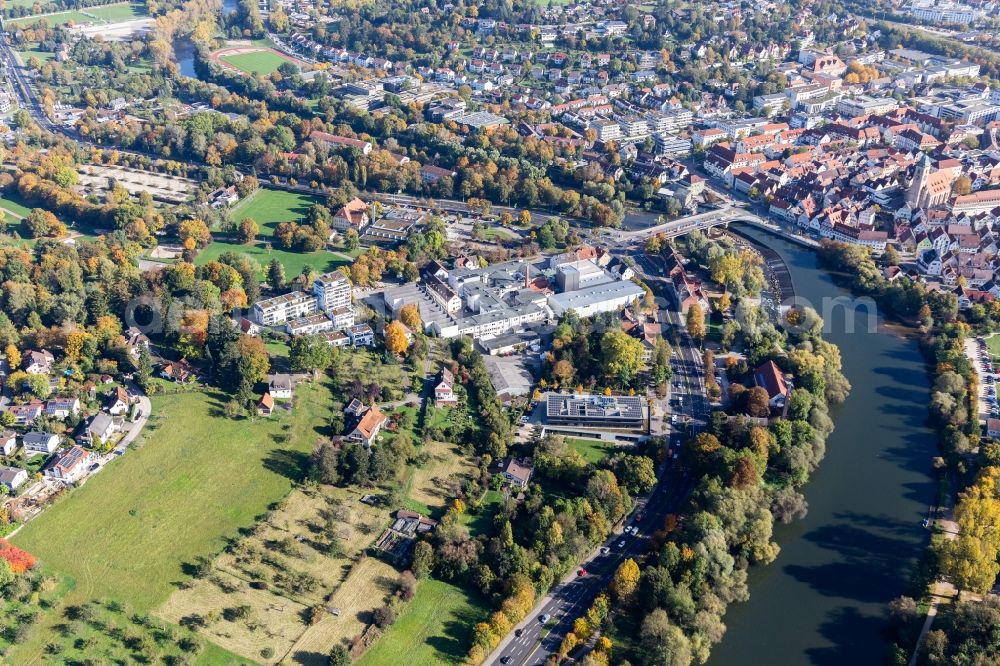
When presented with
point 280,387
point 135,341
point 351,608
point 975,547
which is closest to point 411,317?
point 280,387

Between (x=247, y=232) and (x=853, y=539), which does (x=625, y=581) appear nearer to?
(x=853, y=539)

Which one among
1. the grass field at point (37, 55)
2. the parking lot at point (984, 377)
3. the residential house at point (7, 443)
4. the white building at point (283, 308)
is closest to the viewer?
the residential house at point (7, 443)

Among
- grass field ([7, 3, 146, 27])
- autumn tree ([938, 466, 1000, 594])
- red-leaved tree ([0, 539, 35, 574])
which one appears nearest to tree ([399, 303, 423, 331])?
red-leaved tree ([0, 539, 35, 574])

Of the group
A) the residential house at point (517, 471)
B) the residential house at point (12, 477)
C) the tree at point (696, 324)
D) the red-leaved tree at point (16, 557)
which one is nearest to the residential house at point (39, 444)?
the residential house at point (12, 477)

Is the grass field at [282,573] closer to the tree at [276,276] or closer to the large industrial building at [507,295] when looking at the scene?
the large industrial building at [507,295]

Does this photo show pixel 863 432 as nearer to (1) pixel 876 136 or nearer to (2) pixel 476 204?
(2) pixel 476 204

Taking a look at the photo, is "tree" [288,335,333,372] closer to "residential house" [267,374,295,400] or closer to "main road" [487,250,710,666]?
"residential house" [267,374,295,400]
